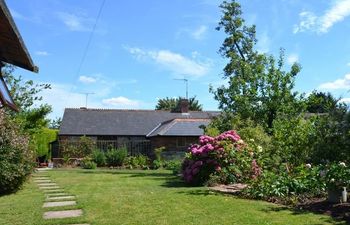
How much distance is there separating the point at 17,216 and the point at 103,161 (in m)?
21.4

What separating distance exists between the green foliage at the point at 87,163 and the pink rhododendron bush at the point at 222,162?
584 inches

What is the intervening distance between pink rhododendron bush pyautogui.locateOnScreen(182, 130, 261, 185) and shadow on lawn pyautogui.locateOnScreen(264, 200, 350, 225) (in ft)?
13.7

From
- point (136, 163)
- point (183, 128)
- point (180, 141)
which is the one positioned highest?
point (183, 128)

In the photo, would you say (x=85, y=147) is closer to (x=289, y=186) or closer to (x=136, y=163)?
(x=136, y=163)

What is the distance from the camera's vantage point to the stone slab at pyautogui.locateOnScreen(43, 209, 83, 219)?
8.24m

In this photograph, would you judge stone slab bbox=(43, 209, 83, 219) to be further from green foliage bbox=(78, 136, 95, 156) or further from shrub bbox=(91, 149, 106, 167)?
green foliage bbox=(78, 136, 95, 156)

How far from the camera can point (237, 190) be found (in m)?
11.3

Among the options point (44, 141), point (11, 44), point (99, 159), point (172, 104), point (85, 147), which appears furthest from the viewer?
point (172, 104)

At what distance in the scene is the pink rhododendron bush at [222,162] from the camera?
1339 cm

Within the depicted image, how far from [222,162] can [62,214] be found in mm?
6521

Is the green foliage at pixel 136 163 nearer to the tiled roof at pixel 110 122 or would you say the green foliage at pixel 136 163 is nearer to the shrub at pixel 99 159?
the shrub at pixel 99 159

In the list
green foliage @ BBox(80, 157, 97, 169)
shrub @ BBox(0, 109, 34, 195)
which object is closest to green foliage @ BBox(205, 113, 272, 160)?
shrub @ BBox(0, 109, 34, 195)

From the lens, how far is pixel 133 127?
40.9 meters

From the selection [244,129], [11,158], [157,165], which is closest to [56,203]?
[11,158]
